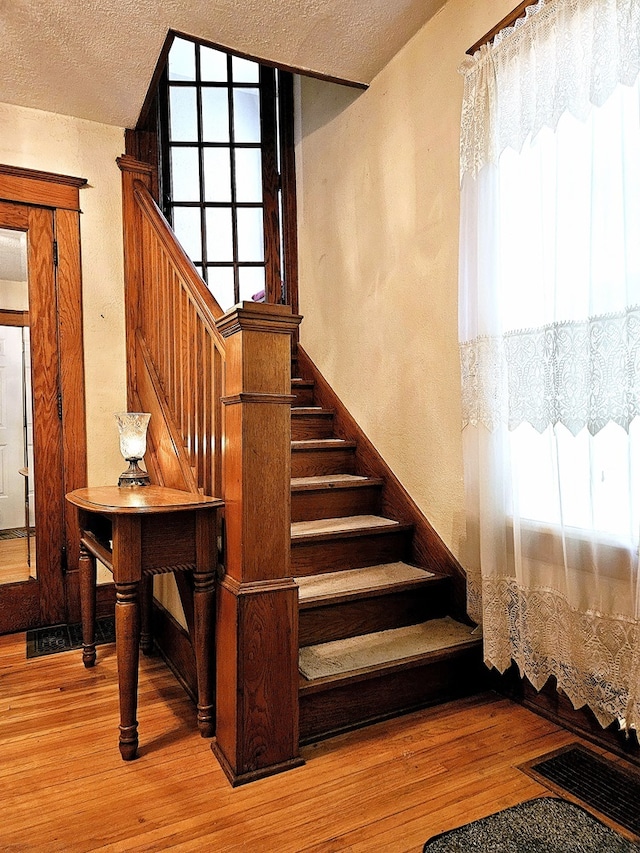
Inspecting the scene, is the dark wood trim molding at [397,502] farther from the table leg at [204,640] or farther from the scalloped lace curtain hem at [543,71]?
the scalloped lace curtain hem at [543,71]

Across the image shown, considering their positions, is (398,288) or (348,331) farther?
(348,331)

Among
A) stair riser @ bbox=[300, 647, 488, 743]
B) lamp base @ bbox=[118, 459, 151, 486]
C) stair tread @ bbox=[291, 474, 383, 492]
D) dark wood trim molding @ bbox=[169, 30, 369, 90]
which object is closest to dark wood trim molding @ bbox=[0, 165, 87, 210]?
dark wood trim molding @ bbox=[169, 30, 369, 90]

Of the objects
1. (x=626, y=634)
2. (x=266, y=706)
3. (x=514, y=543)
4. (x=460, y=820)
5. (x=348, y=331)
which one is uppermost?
(x=348, y=331)

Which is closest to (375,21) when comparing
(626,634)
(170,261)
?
(170,261)

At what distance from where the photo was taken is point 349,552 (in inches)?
105

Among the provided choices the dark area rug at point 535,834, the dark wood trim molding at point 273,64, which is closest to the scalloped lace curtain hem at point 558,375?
the dark area rug at point 535,834

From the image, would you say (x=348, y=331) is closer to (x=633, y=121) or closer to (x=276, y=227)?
(x=276, y=227)

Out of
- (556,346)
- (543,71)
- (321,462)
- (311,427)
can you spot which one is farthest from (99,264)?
(556,346)

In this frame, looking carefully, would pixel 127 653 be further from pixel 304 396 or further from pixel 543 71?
pixel 543 71

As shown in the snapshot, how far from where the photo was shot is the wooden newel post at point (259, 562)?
1.80 m

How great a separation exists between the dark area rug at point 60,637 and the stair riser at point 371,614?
1.18 m

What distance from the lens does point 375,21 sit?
2539 millimetres

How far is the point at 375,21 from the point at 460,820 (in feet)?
9.46

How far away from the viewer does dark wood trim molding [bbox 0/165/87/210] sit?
3.00 m
